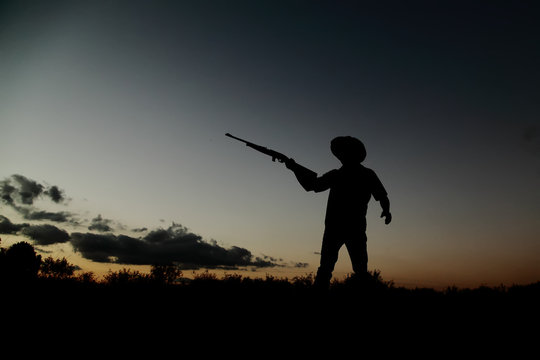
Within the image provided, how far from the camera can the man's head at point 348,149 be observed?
5.22m

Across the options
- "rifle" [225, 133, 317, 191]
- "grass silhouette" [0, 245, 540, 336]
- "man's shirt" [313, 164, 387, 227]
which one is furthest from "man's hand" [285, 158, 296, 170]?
"grass silhouette" [0, 245, 540, 336]

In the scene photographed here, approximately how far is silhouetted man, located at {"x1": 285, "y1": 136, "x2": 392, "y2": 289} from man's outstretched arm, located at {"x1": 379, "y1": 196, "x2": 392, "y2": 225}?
0.02m

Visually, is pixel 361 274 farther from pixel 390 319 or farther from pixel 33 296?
pixel 33 296

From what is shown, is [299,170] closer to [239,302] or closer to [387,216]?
[387,216]

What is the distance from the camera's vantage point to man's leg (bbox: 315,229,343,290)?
4961 mm

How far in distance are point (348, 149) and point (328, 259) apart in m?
2.09

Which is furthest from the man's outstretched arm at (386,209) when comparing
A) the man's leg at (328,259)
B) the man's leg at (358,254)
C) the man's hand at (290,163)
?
the man's hand at (290,163)

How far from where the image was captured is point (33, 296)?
4.50 meters

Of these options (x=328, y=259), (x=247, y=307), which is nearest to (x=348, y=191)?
(x=328, y=259)

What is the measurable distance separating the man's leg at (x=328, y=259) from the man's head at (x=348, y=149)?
1432 millimetres

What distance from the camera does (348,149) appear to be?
5.23 m

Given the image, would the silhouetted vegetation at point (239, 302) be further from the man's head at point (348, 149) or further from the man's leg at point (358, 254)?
the man's head at point (348, 149)

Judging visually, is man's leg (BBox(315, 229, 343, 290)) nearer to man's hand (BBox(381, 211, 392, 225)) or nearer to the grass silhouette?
the grass silhouette

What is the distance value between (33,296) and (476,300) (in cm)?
835
